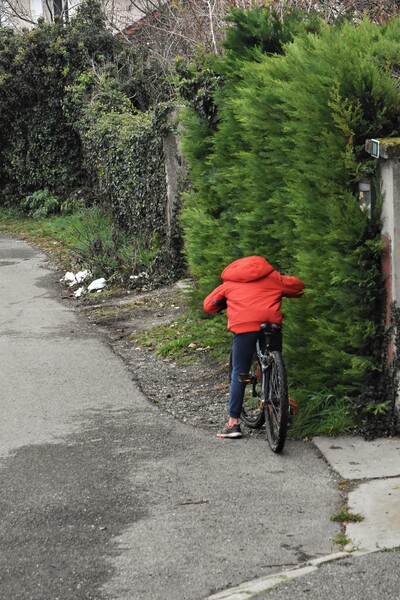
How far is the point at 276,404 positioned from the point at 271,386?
7.7 inches

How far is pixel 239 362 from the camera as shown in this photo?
746 centimetres

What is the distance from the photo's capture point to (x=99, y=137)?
18594 millimetres

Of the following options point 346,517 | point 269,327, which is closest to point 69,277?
point 269,327

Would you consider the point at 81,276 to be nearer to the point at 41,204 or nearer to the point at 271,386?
the point at 271,386

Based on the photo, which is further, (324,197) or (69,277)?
(69,277)

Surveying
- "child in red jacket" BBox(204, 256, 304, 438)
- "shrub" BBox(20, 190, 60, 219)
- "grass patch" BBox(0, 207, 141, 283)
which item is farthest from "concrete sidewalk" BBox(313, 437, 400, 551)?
"shrub" BBox(20, 190, 60, 219)

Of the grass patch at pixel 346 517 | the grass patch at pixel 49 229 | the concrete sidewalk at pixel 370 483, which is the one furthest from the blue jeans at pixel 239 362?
the grass patch at pixel 49 229

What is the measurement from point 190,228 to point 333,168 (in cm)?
389

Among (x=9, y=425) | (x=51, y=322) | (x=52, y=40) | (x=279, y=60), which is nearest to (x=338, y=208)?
(x=279, y=60)

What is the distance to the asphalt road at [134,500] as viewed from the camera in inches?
200

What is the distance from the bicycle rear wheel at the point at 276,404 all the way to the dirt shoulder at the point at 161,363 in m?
0.83

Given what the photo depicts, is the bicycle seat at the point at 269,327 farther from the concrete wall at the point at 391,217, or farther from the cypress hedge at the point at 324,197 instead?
the concrete wall at the point at 391,217

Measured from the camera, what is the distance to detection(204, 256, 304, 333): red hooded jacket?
7297mm

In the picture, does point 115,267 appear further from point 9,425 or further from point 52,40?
point 52,40
